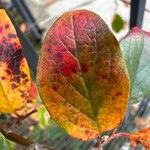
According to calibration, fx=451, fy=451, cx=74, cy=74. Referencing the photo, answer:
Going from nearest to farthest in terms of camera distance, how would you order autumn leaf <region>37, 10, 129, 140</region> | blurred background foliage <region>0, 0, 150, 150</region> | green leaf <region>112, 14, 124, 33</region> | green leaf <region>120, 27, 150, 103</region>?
autumn leaf <region>37, 10, 129, 140</region>, green leaf <region>120, 27, 150, 103</region>, blurred background foliage <region>0, 0, 150, 150</region>, green leaf <region>112, 14, 124, 33</region>

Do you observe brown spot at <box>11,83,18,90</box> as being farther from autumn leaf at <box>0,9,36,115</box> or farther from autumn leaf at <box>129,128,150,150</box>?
autumn leaf at <box>129,128,150,150</box>

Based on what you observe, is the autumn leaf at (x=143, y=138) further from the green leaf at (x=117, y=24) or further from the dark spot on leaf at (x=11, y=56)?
the green leaf at (x=117, y=24)

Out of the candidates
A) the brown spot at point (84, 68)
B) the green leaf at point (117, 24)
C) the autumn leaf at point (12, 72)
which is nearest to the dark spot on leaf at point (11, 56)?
the autumn leaf at point (12, 72)

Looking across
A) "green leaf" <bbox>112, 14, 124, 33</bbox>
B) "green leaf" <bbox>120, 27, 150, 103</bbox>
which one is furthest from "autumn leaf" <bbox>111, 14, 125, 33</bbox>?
"green leaf" <bbox>120, 27, 150, 103</bbox>

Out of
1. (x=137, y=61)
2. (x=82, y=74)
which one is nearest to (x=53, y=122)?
(x=137, y=61)

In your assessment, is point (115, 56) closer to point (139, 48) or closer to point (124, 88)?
point (124, 88)

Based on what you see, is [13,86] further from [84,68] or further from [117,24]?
[117,24]

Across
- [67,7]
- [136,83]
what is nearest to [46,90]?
[136,83]
